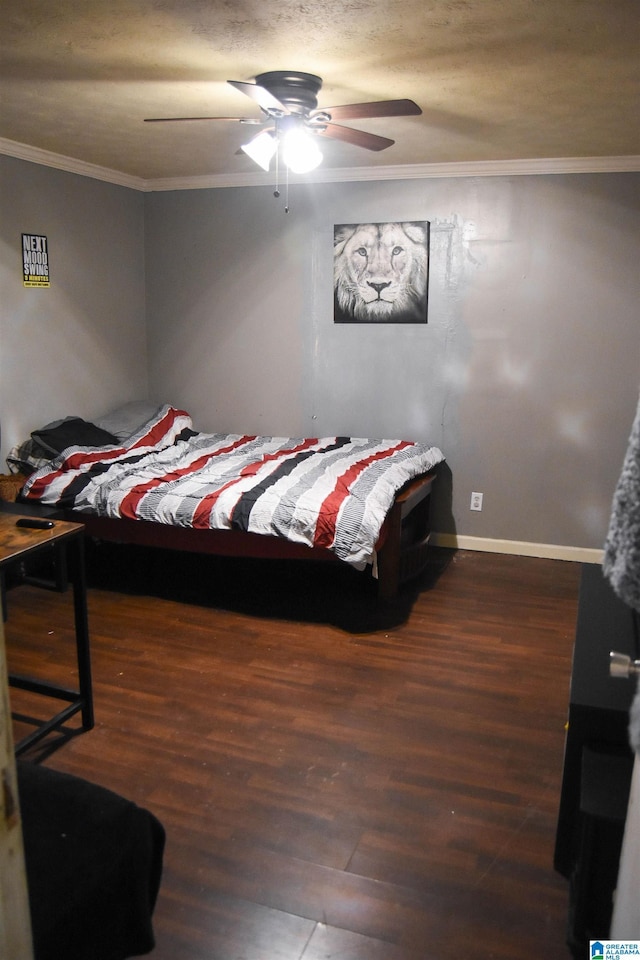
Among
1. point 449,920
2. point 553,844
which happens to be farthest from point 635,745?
point 553,844

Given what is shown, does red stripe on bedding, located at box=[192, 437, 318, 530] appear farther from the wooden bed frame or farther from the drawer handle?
the drawer handle

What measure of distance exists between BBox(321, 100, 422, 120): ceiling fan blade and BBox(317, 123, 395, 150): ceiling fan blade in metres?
0.15

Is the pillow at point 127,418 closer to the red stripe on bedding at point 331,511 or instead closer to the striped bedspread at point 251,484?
the striped bedspread at point 251,484

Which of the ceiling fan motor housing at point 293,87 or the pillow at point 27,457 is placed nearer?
the ceiling fan motor housing at point 293,87

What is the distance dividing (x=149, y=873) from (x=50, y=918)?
23 centimetres

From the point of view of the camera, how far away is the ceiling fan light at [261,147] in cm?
305

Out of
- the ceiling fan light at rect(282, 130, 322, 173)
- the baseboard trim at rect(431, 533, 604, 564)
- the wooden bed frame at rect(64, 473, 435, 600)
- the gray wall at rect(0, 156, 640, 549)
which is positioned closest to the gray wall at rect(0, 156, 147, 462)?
the gray wall at rect(0, 156, 640, 549)

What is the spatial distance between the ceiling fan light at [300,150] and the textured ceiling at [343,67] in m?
0.22

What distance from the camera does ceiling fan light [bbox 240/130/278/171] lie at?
3055mm

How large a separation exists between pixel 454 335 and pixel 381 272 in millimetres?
627

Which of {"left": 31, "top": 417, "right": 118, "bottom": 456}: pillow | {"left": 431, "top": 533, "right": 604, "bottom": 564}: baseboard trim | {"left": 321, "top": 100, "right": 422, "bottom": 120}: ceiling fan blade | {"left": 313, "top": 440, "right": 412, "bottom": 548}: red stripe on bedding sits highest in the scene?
→ {"left": 321, "top": 100, "right": 422, "bottom": 120}: ceiling fan blade

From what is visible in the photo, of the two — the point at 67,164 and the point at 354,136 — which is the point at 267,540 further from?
the point at 67,164

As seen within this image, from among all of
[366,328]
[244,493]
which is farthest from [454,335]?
[244,493]

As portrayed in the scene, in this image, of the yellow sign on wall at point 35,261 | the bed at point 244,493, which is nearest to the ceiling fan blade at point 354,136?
the bed at point 244,493
